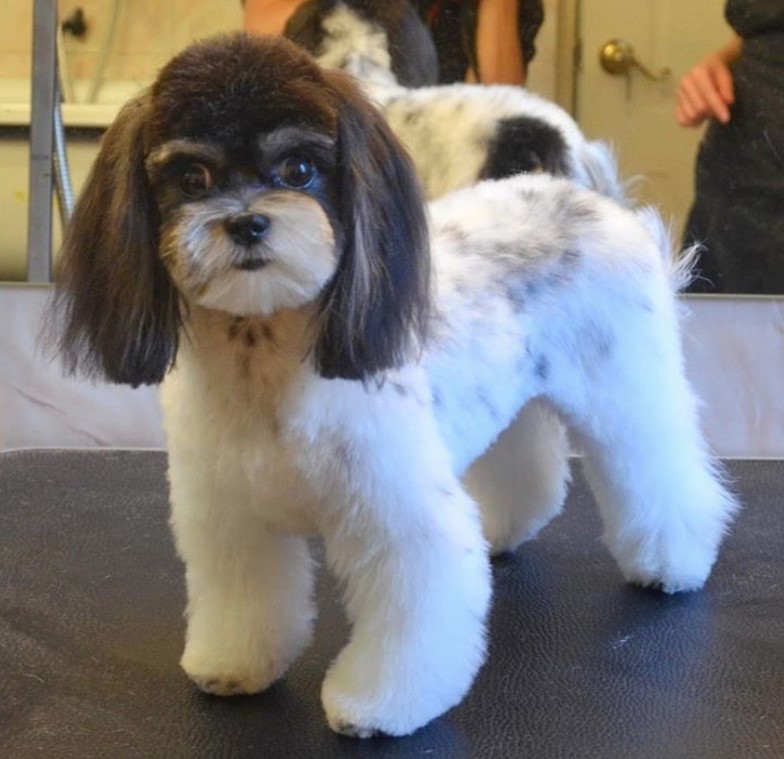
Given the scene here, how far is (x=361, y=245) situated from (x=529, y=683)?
18.1 inches

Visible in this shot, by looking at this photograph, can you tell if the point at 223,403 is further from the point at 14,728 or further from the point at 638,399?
the point at 638,399

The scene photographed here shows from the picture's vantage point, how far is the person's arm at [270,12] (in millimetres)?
1867

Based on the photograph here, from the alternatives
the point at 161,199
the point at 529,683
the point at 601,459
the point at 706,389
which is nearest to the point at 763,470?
the point at 706,389

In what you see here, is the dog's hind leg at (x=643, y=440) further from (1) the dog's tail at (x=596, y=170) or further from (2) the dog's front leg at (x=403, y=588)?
(1) the dog's tail at (x=596, y=170)

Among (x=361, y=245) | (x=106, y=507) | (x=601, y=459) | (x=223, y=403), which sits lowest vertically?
(x=106, y=507)

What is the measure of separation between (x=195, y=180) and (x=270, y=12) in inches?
44.9

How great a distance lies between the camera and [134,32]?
1921 mm

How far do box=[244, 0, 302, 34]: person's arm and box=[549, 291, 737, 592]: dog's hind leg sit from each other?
35.4 inches

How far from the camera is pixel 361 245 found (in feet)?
2.85

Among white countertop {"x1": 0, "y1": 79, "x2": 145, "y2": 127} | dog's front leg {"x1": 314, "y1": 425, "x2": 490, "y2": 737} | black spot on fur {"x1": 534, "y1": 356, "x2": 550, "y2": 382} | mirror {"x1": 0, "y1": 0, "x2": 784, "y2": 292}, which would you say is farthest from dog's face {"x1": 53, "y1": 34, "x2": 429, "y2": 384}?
mirror {"x1": 0, "y1": 0, "x2": 784, "y2": 292}

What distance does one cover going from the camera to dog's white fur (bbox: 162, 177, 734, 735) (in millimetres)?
920

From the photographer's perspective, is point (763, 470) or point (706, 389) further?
point (706, 389)

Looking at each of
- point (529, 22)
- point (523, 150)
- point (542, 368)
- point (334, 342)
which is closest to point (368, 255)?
point (334, 342)

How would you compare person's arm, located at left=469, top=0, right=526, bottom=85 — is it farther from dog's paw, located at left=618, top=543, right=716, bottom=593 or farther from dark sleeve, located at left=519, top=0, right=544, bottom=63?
dog's paw, located at left=618, top=543, right=716, bottom=593
